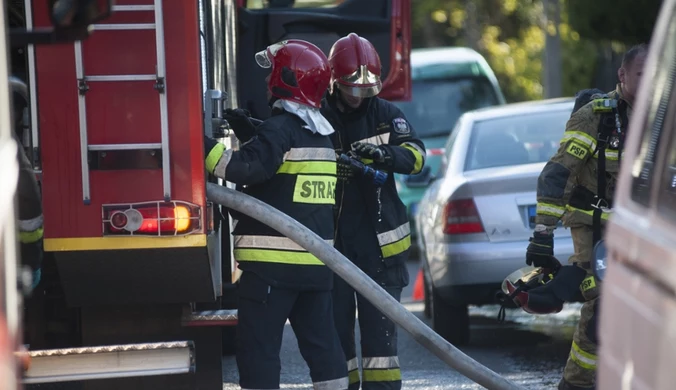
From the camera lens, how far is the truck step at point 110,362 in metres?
4.98

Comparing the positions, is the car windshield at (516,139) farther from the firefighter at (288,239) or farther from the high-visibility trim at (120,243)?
the high-visibility trim at (120,243)

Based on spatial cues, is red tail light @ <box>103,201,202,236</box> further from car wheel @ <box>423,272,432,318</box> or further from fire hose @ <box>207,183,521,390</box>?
car wheel @ <box>423,272,432,318</box>

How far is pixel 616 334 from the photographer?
3.49m

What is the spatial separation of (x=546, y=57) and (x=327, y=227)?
1310cm

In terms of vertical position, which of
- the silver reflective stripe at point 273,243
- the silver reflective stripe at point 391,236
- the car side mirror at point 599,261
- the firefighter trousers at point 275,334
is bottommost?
the firefighter trousers at point 275,334

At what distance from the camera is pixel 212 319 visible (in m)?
5.71

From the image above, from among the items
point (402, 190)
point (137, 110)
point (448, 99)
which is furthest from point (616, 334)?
point (448, 99)

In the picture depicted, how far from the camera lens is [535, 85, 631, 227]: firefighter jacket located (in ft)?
20.6

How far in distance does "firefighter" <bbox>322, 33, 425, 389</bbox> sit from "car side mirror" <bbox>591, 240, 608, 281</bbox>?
2060 mm

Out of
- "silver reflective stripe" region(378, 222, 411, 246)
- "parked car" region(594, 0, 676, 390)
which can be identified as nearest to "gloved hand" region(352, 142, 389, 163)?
"silver reflective stripe" region(378, 222, 411, 246)

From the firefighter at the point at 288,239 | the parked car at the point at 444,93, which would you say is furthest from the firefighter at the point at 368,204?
the parked car at the point at 444,93

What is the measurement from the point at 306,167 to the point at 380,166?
0.79 meters

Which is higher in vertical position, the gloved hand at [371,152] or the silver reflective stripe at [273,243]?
the gloved hand at [371,152]

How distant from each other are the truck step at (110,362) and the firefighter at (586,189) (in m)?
1.98
